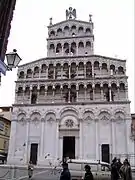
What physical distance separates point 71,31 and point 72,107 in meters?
12.0

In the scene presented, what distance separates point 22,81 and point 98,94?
10.7 meters

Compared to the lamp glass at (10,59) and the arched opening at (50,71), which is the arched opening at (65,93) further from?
the lamp glass at (10,59)

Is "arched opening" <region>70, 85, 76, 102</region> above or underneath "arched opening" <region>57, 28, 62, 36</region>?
underneath

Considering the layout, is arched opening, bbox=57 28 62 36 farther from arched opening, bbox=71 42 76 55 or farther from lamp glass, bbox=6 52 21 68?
lamp glass, bbox=6 52 21 68

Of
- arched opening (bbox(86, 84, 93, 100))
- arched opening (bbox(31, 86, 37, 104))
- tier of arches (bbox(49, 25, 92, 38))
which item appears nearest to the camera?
arched opening (bbox(86, 84, 93, 100))

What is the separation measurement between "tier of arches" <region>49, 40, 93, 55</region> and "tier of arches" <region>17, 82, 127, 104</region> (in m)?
5.39

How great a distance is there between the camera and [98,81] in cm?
3170

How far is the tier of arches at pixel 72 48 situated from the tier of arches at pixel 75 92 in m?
5.39

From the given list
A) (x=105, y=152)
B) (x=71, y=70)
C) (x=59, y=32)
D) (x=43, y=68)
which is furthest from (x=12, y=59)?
(x=59, y=32)

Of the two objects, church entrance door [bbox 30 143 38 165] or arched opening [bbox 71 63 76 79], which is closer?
church entrance door [bbox 30 143 38 165]

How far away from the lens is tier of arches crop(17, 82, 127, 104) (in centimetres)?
3136

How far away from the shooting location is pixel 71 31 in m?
35.8

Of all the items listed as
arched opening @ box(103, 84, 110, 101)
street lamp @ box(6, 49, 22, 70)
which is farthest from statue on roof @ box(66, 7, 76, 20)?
street lamp @ box(6, 49, 22, 70)

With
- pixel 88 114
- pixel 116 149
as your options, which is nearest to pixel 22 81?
pixel 88 114
